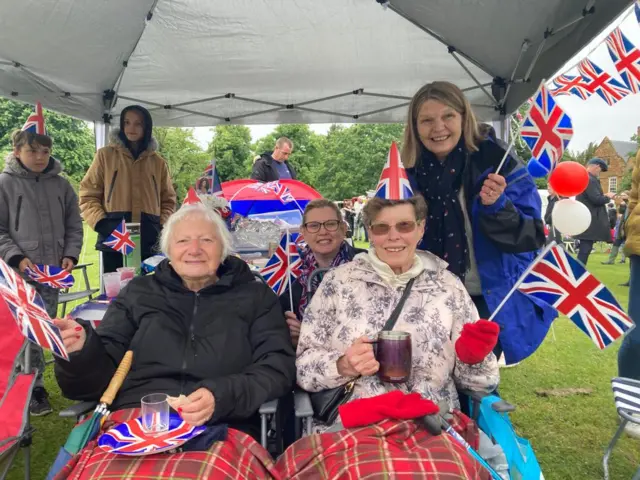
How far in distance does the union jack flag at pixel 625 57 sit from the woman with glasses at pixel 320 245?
170cm

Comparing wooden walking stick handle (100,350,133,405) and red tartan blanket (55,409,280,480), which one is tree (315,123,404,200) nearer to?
wooden walking stick handle (100,350,133,405)

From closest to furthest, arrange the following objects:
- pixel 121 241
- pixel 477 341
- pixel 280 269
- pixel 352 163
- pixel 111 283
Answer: pixel 477 341 → pixel 280 269 → pixel 111 283 → pixel 121 241 → pixel 352 163

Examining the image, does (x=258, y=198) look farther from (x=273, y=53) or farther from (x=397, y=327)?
(x=397, y=327)

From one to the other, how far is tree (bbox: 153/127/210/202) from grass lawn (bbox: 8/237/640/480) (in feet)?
57.7

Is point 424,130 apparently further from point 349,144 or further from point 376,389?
point 349,144

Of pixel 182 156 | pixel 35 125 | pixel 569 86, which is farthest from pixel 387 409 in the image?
pixel 182 156

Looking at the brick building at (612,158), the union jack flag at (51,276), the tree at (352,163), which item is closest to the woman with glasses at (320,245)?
the union jack flag at (51,276)

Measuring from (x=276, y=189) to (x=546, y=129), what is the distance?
12.8ft

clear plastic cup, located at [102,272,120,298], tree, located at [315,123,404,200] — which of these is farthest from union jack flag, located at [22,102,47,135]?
tree, located at [315,123,404,200]

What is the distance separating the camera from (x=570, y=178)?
2.09m

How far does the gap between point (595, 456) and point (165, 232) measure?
2.93 m

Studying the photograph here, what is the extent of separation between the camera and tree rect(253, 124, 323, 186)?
2736 cm

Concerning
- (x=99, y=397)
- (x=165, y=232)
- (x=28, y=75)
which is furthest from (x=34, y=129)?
(x=99, y=397)

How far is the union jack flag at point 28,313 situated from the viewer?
1.40 meters
